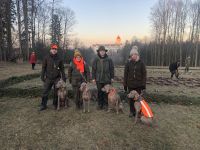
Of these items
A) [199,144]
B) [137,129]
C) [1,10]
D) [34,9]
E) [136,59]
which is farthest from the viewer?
[34,9]

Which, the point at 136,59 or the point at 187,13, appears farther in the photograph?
the point at 187,13

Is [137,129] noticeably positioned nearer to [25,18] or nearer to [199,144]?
[199,144]

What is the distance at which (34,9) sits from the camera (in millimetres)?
32281

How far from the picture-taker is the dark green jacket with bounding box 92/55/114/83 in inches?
257

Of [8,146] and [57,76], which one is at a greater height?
[57,76]

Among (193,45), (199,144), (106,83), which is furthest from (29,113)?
(193,45)

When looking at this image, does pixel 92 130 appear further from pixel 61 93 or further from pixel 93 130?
pixel 61 93

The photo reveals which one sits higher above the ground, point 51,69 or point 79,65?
Answer: point 79,65

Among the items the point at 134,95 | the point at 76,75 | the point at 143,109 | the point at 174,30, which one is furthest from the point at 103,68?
the point at 174,30

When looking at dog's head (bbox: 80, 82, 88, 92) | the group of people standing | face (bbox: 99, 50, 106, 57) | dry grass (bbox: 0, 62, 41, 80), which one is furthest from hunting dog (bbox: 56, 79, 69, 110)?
dry grass (bbox: 0, 62, 41, 80)

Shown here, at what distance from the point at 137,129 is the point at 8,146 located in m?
3.00

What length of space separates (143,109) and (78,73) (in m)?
2.43

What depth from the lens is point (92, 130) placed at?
5121mm

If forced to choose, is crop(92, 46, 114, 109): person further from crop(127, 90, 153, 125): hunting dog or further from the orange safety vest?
the orange safety vest
